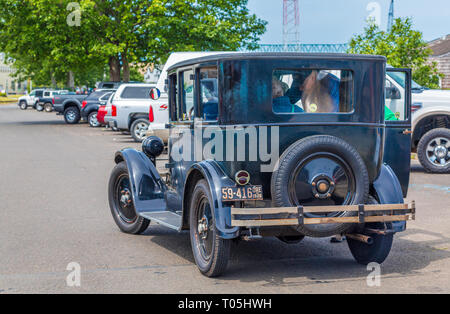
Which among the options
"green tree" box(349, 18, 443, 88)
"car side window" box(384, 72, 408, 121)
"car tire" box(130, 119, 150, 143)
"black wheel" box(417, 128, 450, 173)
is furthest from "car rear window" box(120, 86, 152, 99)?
"car side window" box(384, 72, 408, 121)

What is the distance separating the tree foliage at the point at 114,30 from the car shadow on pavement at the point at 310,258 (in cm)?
2780

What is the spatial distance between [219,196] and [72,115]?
105 feet

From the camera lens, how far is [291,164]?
5.46 m

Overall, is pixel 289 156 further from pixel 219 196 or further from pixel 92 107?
pixel 92 107

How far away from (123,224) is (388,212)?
3.34 m

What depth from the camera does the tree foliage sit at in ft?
114

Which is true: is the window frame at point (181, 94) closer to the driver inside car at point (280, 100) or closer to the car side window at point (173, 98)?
the car side window at point (173, 98)

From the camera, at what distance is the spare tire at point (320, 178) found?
5.47m

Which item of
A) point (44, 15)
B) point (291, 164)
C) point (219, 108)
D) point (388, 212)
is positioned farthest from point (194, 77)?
point (44, 15)

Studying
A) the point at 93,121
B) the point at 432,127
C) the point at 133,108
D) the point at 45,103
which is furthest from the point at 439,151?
the point at 45,103

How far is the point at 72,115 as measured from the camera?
119ft
